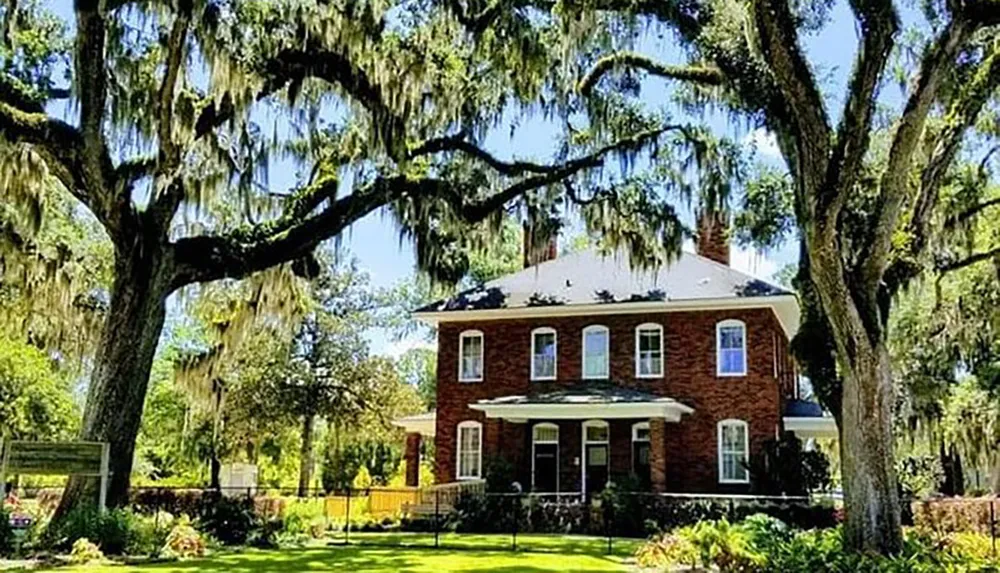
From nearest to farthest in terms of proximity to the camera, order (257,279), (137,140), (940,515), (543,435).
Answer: (137,140) → (257,279) → (940,515) → (543,435)

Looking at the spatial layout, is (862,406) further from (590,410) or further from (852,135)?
(590,410)

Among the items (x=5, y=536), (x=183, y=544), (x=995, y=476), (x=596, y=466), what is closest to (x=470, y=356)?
(x=596, y=466)

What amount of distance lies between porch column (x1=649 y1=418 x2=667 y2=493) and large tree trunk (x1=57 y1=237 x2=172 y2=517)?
11.9 metres

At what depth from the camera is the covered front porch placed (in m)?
23.0

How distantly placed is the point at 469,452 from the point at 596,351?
4354 millimetres

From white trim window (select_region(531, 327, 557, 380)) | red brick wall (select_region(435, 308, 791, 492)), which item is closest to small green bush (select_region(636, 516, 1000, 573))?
red brick wall (select_region(435, 308, 791, 492))

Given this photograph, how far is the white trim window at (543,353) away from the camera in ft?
84.5

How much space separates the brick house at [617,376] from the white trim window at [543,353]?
30 mm

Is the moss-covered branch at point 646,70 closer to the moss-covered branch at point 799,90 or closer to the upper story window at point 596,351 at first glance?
the moss-covered branch at point 799,90

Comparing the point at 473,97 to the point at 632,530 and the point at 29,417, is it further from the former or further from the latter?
the point at 29,417

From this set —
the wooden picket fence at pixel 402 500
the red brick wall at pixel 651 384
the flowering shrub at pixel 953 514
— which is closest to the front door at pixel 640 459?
the red brick wall at pixel 651 384

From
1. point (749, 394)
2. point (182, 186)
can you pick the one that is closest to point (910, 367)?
point (749, 394)

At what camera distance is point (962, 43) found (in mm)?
11156

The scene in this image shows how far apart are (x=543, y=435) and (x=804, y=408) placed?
7.00m
